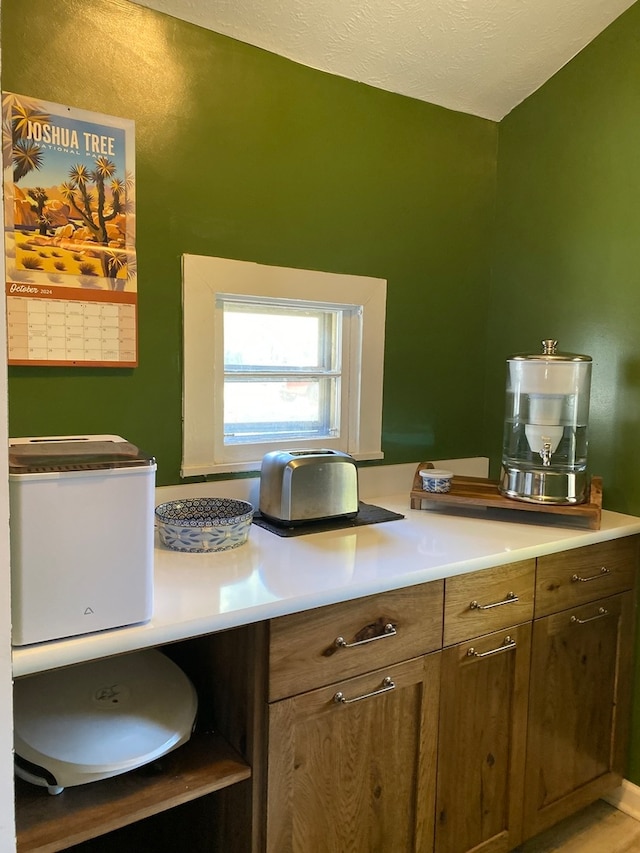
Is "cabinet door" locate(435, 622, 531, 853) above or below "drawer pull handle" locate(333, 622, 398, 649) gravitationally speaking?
below

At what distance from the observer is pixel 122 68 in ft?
5.16

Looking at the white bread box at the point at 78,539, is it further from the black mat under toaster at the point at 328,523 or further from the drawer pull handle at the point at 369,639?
the black mat under toaster at the point at 328,523

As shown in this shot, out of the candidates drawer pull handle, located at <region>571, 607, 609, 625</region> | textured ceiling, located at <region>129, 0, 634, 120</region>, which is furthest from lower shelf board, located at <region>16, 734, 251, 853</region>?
textured ceiling, located at <region>129, 0, 634, 120</region>

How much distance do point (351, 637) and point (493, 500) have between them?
0.71 m

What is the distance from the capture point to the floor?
6.06 ft

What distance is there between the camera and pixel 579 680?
181cm

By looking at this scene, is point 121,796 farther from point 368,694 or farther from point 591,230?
point 591,230

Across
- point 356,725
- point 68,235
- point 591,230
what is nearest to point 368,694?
point 356,725

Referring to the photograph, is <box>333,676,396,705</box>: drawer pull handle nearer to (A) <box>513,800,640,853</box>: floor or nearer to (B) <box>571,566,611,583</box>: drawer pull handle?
(B) <box>571,566,611,583</box>: drawer pull handle

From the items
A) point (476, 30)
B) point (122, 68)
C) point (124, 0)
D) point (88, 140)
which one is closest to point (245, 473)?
point (88, 140)

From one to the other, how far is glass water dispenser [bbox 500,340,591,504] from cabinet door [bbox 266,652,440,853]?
0.61m

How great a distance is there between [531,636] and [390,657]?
0.48 meters

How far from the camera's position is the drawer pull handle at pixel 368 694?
1.33 metres

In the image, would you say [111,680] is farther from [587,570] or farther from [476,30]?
[476,30]
